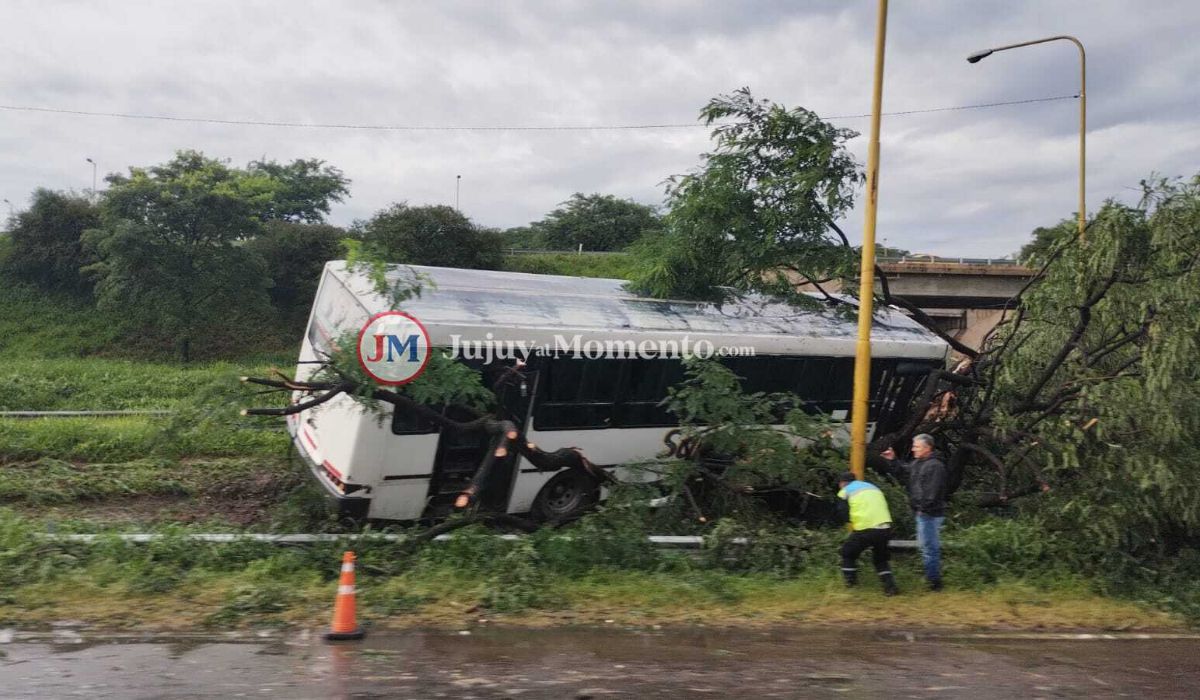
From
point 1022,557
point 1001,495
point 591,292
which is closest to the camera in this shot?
point 1022,557

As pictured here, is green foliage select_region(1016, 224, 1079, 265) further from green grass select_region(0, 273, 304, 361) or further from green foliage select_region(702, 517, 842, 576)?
green grass select_region(0, 273, 304, 361)

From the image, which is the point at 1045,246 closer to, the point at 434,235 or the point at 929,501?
the point at 929,501

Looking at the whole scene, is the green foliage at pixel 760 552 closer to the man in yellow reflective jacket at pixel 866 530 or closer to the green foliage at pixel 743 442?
the man in yellow reflective jacket at pixel 866 530

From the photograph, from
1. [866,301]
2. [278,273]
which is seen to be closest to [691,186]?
[866,301]

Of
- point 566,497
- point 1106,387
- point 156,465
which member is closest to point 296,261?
point 156,465

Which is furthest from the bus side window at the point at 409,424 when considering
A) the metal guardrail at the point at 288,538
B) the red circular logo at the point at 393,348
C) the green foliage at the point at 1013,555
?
the green foliage at the point at 1013,555

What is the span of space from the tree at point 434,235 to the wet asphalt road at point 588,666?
24.9 m

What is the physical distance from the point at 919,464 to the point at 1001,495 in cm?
248

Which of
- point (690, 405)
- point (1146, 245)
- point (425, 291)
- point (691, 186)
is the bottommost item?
point (690, 405)

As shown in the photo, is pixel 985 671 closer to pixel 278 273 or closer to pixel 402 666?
pixel 402 666

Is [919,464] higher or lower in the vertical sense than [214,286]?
lower

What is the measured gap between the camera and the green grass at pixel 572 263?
39.2 m

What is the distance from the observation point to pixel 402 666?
5.58 metres

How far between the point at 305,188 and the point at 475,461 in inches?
1750
